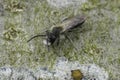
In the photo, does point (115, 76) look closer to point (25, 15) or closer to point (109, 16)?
point (109, 16)

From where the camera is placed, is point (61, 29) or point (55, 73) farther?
point (61, 29)

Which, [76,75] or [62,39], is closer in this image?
[76,75]

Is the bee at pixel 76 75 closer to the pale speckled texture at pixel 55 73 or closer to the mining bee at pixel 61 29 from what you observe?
the pale speckled texture at pixel 55 73

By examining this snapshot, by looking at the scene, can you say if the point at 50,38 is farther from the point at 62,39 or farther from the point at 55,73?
the point at 55,73

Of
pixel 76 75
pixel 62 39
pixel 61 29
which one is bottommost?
pixel 76 75

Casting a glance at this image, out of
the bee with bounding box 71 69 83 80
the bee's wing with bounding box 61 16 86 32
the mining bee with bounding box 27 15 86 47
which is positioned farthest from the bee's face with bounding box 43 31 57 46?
the bee with bounding box 71 69 83 80

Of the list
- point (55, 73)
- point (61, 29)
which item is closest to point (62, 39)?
point (61, 29)

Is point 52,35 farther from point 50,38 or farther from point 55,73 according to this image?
point 55,73

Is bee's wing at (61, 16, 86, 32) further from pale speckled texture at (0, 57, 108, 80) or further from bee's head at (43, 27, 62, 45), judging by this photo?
pale speckled texture at (0, 57, 108, 80)

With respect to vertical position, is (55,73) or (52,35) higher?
(52,35)

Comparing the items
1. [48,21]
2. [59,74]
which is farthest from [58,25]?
[59,74]
